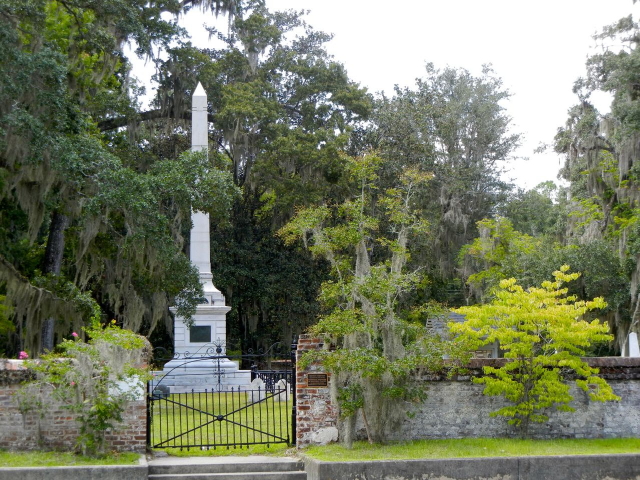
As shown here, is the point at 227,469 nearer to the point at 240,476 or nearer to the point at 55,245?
the point at 240,476

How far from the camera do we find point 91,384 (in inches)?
→ 407

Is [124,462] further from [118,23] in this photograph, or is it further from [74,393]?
[118,23]

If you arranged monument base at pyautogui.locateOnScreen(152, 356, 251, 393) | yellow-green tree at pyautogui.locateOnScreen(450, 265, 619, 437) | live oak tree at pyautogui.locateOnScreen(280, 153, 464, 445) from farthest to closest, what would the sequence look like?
monument base at pyautogui.locateOnScreen(152, 356, 251, 393) → yellow-green tree at pyautogui.locateOnScreen(450, 265, 619, 437) → live oak tree at pyautogui.locateOnScreen(280, 153, 464, 445)

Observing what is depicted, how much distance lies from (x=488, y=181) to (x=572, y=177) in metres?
6.12

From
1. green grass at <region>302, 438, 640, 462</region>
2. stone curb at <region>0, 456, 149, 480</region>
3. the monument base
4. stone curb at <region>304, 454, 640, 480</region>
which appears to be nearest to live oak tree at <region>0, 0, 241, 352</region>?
the monument base

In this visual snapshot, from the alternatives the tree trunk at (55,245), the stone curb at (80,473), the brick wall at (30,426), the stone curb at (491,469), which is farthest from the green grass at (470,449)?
the tree trunk at (55,245)

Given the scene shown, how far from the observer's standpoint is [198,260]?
23062 millimetres

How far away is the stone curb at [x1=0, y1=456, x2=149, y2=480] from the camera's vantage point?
9.45 meters

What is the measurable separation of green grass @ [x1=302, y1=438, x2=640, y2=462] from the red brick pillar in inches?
9.5

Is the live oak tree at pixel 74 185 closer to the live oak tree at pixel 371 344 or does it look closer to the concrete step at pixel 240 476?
the live oak tree at pixel 371 344

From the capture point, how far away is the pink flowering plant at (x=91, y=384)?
1026 cm

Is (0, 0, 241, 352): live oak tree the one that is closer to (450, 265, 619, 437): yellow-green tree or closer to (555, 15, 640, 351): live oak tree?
(450, 265, 619, 437): yellow-green tree

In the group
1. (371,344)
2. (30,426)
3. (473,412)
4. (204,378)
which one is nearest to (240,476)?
(371,344)

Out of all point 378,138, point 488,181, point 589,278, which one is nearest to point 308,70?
point 378,138
